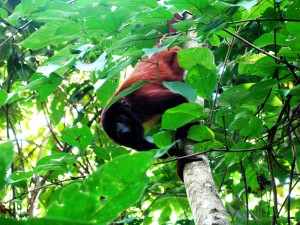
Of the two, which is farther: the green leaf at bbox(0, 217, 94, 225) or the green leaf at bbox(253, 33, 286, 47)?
the green leaf at bbox(253, 33, 286, 47)

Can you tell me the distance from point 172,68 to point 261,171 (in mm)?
1582

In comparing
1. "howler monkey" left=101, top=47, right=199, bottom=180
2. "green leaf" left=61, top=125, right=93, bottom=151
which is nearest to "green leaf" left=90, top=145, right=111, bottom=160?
"green leaf" left=61, top=125, right=93, bottom=151

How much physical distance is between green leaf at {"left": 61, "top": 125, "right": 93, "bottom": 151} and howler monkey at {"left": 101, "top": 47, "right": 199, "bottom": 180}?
6.51ft

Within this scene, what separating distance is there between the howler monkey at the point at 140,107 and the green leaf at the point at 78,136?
78.2 inches

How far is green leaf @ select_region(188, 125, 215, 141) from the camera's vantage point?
203 cm

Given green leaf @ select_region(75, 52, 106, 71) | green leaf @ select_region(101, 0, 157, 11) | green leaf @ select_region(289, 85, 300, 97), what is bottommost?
green leaf @ select_region(289, 85, 300, 97)

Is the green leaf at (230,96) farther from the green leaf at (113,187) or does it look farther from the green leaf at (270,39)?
the green leaf at (113,187)

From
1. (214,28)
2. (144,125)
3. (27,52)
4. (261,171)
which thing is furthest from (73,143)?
(27,52)

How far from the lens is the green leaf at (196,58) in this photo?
1.92 metres

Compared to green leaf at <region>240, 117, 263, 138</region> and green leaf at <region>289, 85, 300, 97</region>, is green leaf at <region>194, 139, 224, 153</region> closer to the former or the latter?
green leaf at <region>240, 117, 263, 138</region>

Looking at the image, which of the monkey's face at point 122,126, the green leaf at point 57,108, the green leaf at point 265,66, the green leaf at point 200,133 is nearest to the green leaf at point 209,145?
the green leaf at point 200,133

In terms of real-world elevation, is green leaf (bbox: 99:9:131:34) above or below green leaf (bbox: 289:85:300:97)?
above

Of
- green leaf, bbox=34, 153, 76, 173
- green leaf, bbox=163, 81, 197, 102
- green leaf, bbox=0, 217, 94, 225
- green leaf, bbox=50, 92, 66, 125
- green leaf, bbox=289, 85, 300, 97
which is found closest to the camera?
green leaf, bbox=0, 217, 94, 225

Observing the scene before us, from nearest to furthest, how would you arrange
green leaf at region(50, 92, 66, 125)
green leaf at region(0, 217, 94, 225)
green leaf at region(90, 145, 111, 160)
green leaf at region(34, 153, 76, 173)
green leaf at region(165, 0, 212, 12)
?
1. green leaf at region(0, 217, 94, 225)
2. green leaf at region(165, 0, 212, 12)
3. green leaf at region(34, 153, 76, 173)
4. green leaf at region(90, 145, 111, 160)
5. green leaf at region(50, 92, 66, 125)
